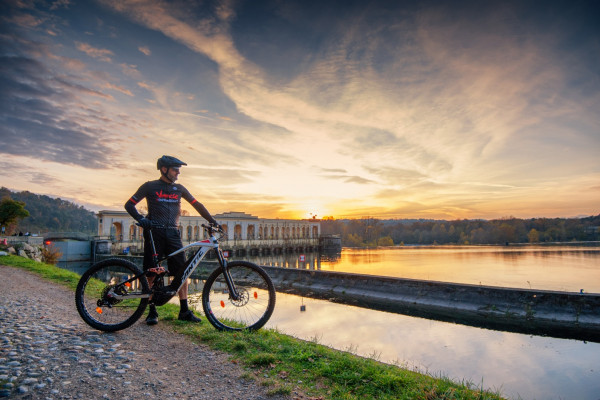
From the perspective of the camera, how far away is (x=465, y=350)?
10578 mm

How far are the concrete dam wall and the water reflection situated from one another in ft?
5.36

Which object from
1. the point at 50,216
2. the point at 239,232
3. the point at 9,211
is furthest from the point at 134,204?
Result: the point at 50,216

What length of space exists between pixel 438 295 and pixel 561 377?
8982 mm

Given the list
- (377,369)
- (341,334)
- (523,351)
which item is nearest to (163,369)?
(377,369)

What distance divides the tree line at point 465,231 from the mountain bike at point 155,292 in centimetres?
13108

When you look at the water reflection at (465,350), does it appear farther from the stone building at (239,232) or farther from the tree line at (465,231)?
the tree line at (465,231)

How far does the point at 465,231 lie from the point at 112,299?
546 ft

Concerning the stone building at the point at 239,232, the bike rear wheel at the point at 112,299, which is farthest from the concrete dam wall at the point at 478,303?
the stone building at the point at 239,232

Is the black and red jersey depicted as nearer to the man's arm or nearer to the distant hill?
the man's arm

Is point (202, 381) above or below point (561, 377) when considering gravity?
above

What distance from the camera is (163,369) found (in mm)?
3402

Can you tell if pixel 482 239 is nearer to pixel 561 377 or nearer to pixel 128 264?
pixel 561 377

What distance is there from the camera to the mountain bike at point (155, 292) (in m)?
4.65

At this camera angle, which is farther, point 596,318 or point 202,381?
point 596,318
